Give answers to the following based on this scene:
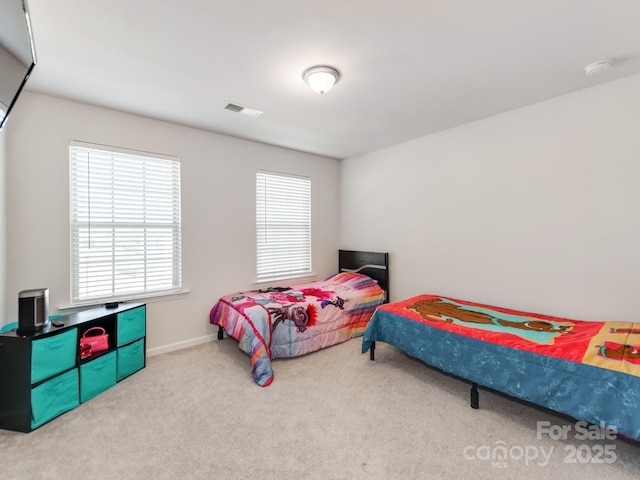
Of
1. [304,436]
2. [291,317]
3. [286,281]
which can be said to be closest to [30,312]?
[291,317]

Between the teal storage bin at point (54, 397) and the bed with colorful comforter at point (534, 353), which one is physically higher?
the bed with colorful comforter at point (534, 353)

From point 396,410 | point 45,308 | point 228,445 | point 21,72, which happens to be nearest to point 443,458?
point 396,410

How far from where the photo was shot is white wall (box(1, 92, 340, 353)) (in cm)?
248

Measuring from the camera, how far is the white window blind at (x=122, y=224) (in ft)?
8.96

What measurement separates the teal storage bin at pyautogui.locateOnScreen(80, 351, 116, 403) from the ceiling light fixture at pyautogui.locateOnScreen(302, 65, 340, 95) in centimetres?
290

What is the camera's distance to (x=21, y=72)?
1.44 meters

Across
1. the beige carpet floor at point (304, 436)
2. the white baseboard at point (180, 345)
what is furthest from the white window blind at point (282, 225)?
the beige carpet floor at point (304, 436)

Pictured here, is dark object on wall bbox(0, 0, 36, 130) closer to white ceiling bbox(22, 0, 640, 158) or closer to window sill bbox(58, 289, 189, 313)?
white ceiling bbox(22, 0, 640, 158)

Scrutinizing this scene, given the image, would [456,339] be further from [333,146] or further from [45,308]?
[45,308]

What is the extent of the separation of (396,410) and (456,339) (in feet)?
2.44

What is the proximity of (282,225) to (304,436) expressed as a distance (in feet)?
9.27

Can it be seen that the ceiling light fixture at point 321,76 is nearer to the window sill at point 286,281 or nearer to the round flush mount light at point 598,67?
the round flush mount light at point 598,67

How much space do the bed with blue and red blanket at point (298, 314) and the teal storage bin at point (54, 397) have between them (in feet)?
4.36

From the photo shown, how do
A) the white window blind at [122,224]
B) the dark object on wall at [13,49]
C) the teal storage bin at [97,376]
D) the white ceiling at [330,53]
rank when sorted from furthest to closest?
the white window blind at [122,224] → the teal storage bin at [97,376] → the white ceiling at [330,53] → the dark object on wall at [13,49]
